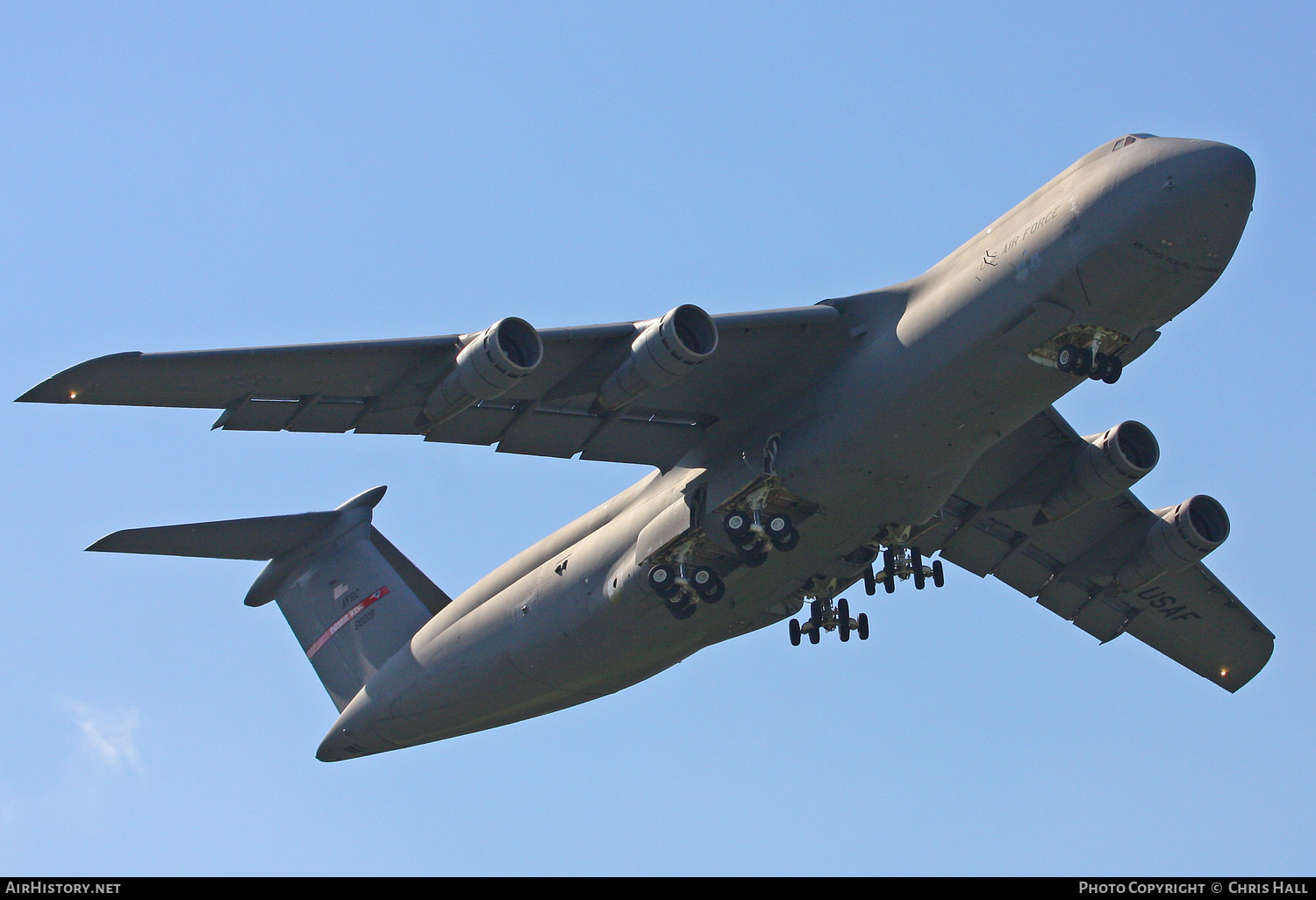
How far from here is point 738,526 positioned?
16.3 meters

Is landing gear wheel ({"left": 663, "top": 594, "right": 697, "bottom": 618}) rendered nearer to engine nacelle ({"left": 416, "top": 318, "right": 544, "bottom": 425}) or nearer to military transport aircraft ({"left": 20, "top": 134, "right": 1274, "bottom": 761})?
military transport aircraft ({"left": 20, "top": 134, "right": 1274, "bottom": 761})

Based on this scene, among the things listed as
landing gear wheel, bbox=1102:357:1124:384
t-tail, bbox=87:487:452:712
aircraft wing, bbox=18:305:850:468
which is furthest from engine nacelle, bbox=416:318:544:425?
t-tail, bbox=87:487:452:712

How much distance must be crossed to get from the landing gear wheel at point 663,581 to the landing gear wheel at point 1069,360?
4747 mm

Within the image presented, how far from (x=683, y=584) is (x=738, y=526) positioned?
39.7 inches

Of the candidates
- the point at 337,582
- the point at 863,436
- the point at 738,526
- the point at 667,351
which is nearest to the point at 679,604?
the point at 738,526

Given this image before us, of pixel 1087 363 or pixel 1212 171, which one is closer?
pixel 1212 171

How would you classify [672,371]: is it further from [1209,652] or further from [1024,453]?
[1209,652]

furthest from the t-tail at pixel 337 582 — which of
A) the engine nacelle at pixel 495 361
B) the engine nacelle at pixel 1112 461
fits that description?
the engine nacelle at pixel 1112 461

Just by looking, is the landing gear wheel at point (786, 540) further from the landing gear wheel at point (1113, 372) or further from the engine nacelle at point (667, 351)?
the landing gear wheel at point (1113, 372)

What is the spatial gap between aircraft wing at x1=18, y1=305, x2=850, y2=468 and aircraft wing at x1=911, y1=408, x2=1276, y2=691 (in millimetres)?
2986

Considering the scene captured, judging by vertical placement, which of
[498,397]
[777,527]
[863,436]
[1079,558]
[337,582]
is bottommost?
[777,527]

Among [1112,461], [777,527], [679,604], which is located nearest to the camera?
[777,527]

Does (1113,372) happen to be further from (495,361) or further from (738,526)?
(495,361)

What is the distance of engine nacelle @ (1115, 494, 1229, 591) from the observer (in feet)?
60.5
